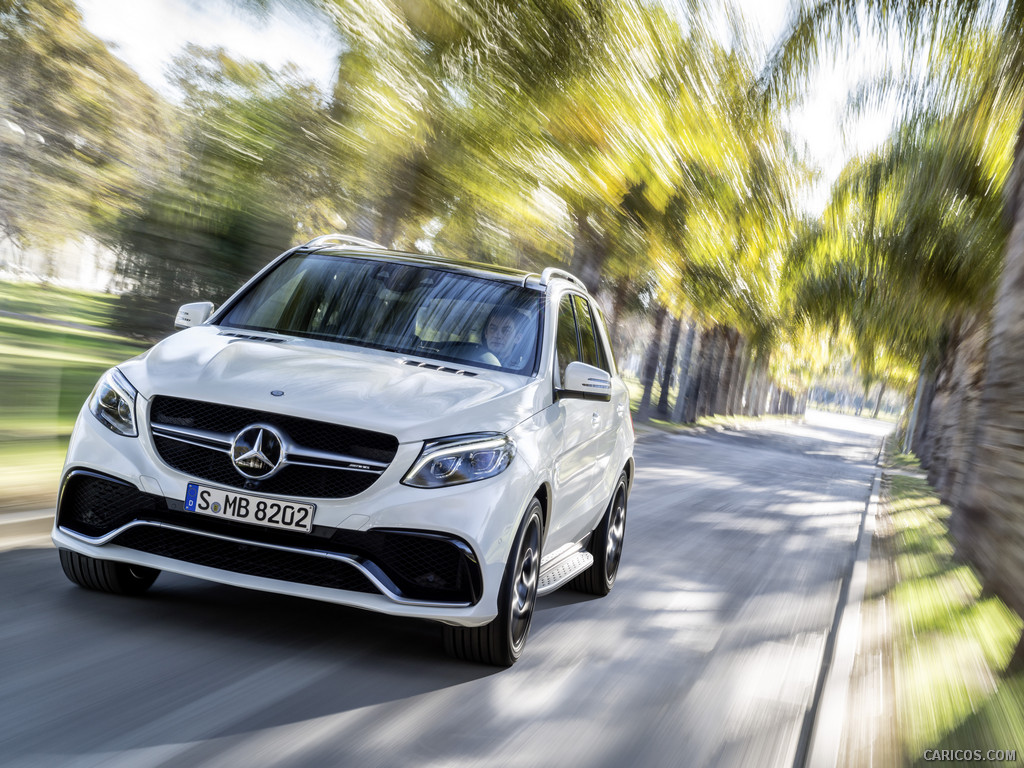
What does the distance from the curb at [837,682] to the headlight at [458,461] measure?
5.65 feet

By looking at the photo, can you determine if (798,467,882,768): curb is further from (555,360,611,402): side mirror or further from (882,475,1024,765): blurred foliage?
(555,360,611,402): side mirror

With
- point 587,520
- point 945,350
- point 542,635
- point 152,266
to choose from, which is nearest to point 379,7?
point 152,266

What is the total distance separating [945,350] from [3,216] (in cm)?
2408

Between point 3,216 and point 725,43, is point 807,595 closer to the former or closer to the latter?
point 725,43

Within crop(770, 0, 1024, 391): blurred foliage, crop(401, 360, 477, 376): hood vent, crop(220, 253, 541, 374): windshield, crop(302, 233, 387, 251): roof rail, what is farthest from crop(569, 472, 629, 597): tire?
crop(770, 0, 1024, 391): blurred foliage

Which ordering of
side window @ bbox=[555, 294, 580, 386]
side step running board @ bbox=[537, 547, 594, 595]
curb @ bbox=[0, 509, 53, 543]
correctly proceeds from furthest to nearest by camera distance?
curb @ bbox=[0, 509, 53, 543], side window @ bbox=[555, 294, 580, 386], side step running board @ bbox=[537, 547, 594, 595]

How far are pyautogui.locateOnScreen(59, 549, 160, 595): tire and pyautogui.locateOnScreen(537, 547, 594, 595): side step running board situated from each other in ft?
6.21

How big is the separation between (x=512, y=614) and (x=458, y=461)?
0.86m

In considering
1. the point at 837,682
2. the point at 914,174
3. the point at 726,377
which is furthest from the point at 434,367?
the point at 726,377

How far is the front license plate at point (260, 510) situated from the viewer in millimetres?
4453

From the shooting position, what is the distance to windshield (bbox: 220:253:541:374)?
559 centimetres

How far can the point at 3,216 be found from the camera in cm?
1368

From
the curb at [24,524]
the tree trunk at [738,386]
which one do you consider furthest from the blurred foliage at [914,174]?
the tree trunk at [738,386]

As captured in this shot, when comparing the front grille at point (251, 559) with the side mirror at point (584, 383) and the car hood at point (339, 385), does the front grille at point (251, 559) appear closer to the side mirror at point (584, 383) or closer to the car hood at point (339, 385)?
the car hood at point (339, 385)
